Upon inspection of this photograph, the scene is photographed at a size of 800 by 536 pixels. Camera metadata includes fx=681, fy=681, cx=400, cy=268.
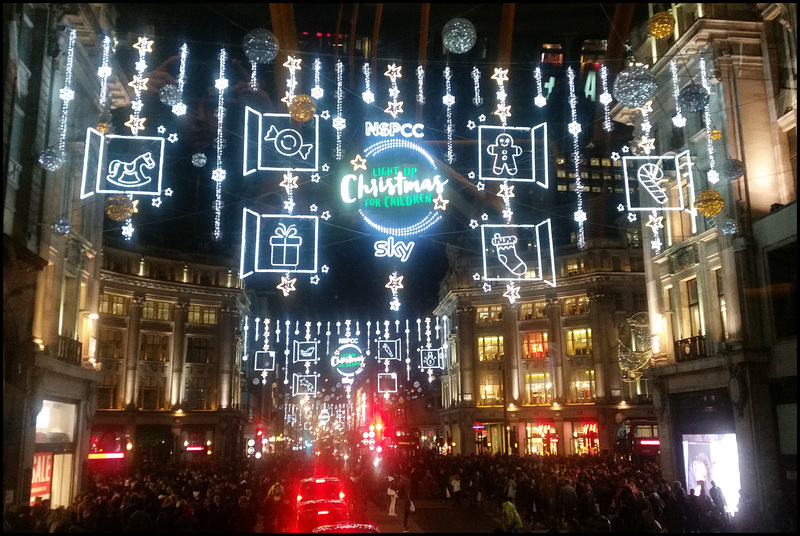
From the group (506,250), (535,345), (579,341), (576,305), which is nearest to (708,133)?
(506,250)

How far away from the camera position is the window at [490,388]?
68.1m

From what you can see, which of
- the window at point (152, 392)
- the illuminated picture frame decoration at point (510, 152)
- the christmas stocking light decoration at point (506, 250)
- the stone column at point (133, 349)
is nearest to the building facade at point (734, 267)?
the illuminated picture frame decoration at point (510, 152)

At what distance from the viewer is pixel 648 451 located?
3672 cm

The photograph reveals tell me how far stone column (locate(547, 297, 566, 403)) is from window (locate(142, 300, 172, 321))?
35.8 metres

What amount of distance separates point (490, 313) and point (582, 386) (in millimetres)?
12605

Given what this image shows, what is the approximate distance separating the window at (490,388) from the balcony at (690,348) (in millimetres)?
43043

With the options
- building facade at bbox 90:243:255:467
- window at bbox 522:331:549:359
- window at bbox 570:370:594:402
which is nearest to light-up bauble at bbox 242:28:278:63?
building facade at bbox 90:243:255:467

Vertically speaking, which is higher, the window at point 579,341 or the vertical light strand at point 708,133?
the vertical light strand at point 708,133

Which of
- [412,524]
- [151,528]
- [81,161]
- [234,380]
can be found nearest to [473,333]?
[234,380]

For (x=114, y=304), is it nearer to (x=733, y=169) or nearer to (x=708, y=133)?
(x=708, y=133)

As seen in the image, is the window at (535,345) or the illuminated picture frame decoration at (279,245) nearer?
the illuminated picture frame decoration at (279,245)

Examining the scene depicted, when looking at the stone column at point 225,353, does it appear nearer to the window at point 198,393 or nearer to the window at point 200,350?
the window at point 200,350

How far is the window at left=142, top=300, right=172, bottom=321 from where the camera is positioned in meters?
62.0

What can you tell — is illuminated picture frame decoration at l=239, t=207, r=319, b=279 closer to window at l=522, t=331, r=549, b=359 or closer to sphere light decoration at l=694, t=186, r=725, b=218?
sphere light decoration at l=694, t=186, r=725, b=218
